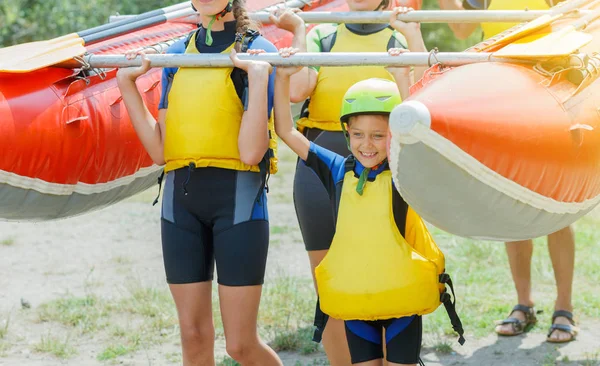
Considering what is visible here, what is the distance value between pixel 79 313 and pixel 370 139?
299cm

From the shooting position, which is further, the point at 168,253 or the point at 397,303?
the point at 168,253

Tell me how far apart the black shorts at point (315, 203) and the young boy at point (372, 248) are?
53 cm

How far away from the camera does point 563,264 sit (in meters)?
5.79

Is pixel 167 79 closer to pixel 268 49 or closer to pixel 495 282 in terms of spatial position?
pixel 268 49

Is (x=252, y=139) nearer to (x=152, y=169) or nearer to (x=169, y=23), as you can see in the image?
(x=152, y=169)

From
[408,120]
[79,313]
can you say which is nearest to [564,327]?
[79,313]

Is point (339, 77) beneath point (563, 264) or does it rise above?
above

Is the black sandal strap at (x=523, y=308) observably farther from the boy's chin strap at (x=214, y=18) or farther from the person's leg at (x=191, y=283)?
the boy's chin strap at (x=214, y=18)

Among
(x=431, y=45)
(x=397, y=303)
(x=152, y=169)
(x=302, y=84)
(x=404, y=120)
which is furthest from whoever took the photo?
(x=431, y=45)

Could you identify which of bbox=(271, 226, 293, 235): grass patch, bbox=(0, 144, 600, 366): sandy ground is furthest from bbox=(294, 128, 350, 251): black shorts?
bbox=(271, 226, 293, 235): grass patch

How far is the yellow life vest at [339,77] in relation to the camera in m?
4.62

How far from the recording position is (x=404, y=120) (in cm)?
319

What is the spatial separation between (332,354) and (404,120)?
5.94 ft

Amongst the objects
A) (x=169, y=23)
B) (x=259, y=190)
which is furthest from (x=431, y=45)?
(x=259, y=190)
